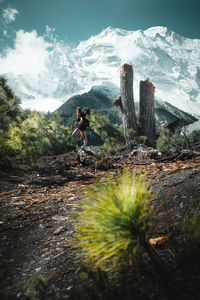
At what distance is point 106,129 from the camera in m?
7.09

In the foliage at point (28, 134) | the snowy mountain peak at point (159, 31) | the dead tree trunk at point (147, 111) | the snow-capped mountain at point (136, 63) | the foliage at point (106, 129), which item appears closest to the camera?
the foliage at point (28, 134)

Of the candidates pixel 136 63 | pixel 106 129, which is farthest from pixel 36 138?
pixel 136 63

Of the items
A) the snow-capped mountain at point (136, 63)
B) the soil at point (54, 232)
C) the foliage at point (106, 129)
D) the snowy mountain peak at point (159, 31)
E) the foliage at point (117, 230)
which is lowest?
the soil at point (54, 232)

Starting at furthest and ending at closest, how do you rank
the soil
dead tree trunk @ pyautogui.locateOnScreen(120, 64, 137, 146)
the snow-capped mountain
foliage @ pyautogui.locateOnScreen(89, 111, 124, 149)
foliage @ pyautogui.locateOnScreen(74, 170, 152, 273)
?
the snow-capped mountain → foliage @ pyautogui.locateOnScreen(89, 111, 124, 149) → dead tree trunk @ pyautogui.locateOnScreen(120, 64, 137, 146) → the soil → foliage @ pyautogui.locateOnScreen(74, 170, 152, 273)

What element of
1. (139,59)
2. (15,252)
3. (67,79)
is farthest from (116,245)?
(67,79)

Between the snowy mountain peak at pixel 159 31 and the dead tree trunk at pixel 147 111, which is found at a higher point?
the snowy mountain peak at pixel 159 31

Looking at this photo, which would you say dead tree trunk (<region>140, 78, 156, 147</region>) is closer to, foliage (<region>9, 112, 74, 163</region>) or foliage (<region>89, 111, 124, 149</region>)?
foliage (<region>89, 111, 124, 149</region>)

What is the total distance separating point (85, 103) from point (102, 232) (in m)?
50.6

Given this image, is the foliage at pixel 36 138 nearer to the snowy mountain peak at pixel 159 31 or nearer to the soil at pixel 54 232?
the soil at pixel 54 232

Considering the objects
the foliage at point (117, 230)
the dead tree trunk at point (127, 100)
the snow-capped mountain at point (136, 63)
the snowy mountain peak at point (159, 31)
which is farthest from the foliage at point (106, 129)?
the snowy mountain peak at point (159, 31)

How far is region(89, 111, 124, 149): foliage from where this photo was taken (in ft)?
22.6

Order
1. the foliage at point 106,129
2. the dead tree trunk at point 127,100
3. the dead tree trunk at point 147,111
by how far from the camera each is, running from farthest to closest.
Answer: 1. the foliage at point 106,129
2. the dead tree trunk at point 147,111
3. the dead tree trunk at point 127,100

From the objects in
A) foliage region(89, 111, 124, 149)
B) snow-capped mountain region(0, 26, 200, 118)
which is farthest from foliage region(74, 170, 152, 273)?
snow-capped mountain region(0, 26, 200, 118)

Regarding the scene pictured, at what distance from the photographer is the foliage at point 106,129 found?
271 inches
